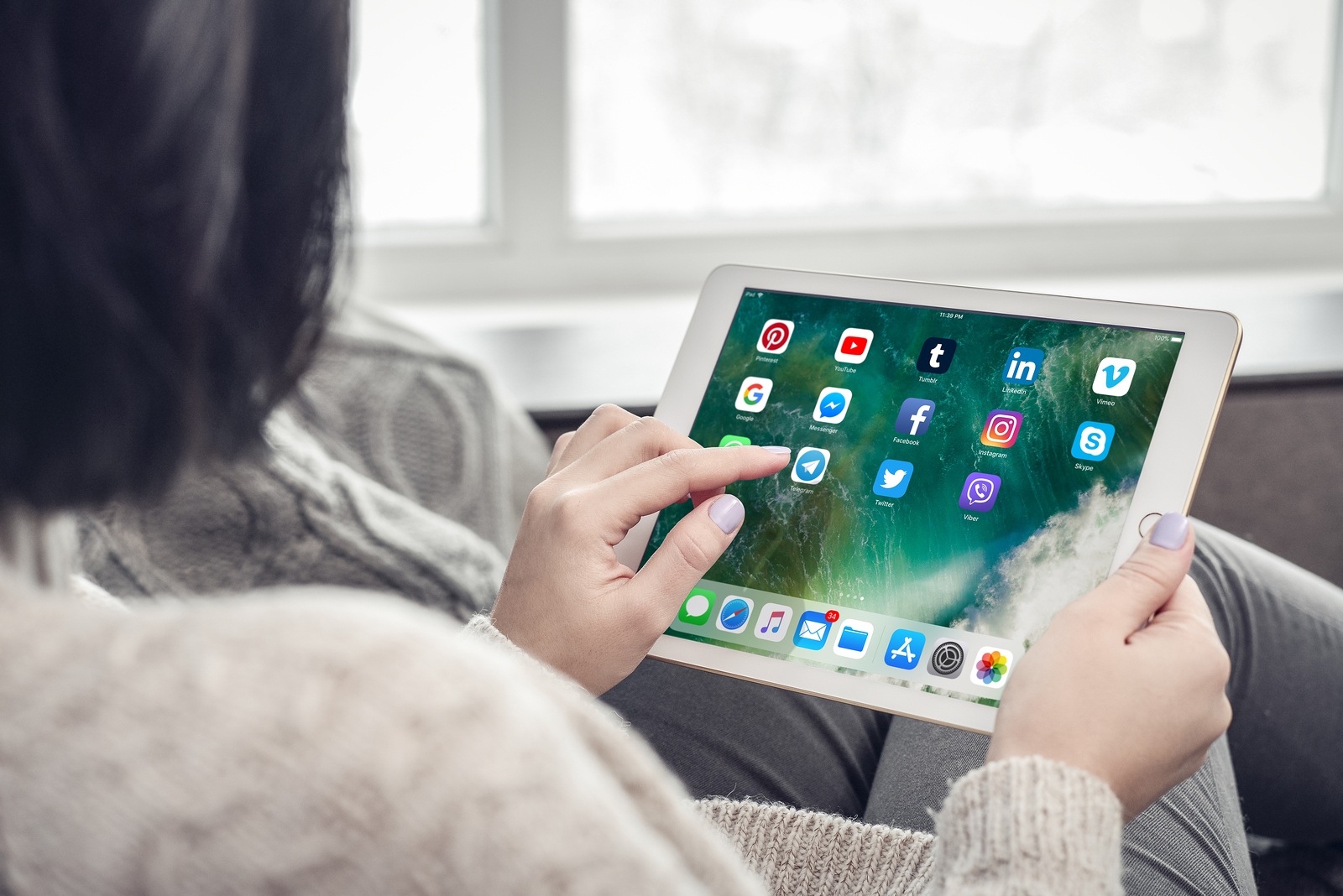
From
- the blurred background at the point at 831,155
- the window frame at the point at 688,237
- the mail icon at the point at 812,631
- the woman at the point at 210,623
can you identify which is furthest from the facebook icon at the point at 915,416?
the window frame at the point at 688,237

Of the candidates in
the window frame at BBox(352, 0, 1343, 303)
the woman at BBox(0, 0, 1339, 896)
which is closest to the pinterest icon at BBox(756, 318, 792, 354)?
the woman at BBox(0, 0, 1339, 896)

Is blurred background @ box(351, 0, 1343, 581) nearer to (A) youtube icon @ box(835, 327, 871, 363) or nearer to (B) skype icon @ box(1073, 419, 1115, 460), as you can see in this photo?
(A) youtube icon @ box(835, 327, 871, 363)

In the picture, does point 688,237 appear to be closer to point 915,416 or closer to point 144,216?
point 915,416

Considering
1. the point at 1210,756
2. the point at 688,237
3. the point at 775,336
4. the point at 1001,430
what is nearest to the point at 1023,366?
the point at 1001,430

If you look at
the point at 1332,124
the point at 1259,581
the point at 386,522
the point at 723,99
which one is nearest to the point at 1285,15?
the point at 1332,124

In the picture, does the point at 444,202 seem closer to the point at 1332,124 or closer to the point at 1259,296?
the point at 1259,296

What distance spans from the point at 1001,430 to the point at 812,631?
145mm

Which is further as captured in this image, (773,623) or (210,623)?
(773,623)

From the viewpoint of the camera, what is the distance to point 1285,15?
1.49 m

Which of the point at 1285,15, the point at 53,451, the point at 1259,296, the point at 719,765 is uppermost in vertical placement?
the point at 1285,15

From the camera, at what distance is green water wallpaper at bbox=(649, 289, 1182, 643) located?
55cm

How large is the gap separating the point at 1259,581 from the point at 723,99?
87 cm

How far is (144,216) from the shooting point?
300mm

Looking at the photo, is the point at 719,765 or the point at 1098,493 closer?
the point at 1098,493
